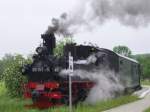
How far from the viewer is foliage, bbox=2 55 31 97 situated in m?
30.5

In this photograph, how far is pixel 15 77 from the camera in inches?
1211

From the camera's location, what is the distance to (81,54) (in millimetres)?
23156

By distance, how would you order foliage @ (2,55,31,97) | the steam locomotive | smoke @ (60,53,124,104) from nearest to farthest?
the steam locomotive, smoke @ (60,53,124,104), foliage @ (2,55,31,97)

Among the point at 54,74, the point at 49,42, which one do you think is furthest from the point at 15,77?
the point at 54,74

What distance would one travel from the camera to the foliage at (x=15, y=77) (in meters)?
30.5

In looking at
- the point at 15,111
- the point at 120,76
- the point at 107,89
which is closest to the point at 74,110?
the point at 15,111

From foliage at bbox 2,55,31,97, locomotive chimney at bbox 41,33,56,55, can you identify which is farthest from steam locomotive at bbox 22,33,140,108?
foliage at bbox 2,55,31,97

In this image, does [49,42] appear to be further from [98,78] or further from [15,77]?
[15,77]

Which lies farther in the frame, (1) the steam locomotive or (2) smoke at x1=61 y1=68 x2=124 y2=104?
(2) smoke at x1=61 y1=68 x2=124 y2=104

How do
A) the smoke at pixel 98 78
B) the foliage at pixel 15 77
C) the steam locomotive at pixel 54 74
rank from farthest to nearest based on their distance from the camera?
1. the foliage at pixel 15 77
2. the smoke at pixel 98 78
3. the steam locomotive at pixel 54 74

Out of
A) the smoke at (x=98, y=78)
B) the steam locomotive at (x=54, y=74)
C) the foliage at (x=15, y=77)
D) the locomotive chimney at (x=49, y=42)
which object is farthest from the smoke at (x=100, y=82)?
the foliage at (x=15, y=77)

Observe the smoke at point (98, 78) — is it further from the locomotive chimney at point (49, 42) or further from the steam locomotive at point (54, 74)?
the locomotive chimney at point (49, 42)

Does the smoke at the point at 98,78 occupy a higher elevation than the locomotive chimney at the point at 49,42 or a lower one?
lower

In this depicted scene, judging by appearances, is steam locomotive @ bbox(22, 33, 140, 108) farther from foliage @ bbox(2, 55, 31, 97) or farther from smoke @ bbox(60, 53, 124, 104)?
foliage @ bbox(2, 55, 31, 97)
